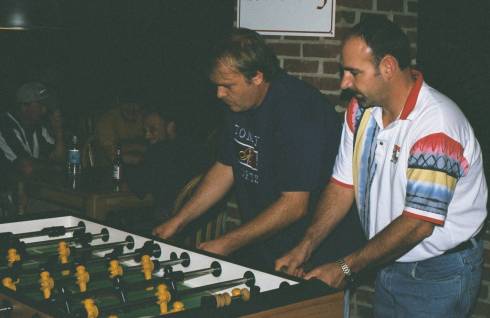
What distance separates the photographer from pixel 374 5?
11.8 ft

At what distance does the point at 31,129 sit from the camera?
636cm

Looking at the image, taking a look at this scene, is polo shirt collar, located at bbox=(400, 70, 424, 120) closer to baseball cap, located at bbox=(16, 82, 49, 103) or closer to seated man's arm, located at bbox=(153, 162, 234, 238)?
seated man's arm, located at bbox=(153, 162, 234, 238)

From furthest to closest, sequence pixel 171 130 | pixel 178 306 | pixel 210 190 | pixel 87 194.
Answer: pixel 171 130 → pixel 87 194 → pixel 210 190 → pixel 178 306

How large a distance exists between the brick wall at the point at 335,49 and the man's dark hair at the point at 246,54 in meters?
0.61

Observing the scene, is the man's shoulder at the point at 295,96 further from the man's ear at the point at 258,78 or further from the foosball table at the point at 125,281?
the foosball table at the point at 125,281

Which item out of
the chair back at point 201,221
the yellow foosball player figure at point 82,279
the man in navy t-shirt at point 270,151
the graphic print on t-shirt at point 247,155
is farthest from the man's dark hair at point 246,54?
the chair back at point 201,221

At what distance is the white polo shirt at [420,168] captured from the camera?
2.37 m

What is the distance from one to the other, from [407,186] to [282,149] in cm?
72

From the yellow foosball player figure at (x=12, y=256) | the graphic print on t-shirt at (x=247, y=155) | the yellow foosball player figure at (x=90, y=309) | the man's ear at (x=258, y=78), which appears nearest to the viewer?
the yellow foosball player figure at (x=90, y=309)

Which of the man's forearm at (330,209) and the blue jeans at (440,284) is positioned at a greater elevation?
the man's forearm at (330,209)

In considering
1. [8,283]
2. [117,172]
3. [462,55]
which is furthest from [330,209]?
[117,172]

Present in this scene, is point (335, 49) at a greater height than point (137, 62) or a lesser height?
greater

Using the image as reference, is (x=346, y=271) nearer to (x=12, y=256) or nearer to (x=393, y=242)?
(x=393, y=242)

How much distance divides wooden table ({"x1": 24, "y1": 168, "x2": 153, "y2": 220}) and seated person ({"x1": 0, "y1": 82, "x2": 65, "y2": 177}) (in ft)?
2.62
